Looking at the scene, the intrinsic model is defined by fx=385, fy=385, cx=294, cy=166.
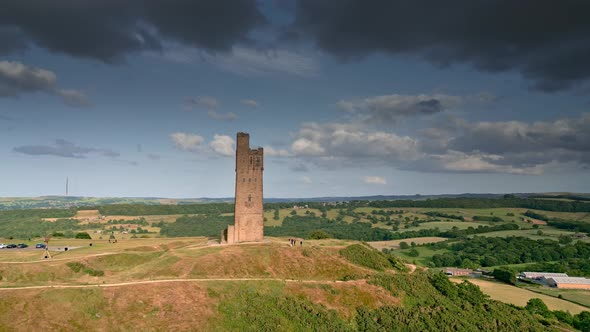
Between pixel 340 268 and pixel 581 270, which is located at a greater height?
pixel 340 268

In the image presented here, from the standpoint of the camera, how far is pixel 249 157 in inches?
2474

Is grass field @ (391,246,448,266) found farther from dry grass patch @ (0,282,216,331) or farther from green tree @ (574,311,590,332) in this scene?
dry grass patch @ (0,282,216,331)

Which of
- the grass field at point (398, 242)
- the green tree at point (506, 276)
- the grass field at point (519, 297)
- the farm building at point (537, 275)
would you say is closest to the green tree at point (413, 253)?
the grass field at point (398, 242)

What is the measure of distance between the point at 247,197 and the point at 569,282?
84.1 m

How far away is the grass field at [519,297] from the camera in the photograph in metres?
69.7

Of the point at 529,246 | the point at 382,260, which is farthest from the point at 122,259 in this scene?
the point at 529,246

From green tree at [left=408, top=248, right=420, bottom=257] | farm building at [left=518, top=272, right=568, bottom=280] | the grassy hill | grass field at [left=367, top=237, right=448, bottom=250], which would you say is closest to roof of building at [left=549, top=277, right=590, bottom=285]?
farm building at [left=518, top=272, right=568, bottom=280]

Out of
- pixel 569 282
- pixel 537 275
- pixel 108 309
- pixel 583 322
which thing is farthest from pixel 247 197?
pixel 537 275

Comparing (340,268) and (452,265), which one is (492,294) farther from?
(452,265)

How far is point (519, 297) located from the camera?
7375 cm

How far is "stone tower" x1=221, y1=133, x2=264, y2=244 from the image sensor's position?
62.6 meters

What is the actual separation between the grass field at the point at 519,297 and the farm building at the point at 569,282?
16.0 meters

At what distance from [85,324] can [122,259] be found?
21.9 m

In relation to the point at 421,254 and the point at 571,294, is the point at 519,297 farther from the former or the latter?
the point at 421,254
